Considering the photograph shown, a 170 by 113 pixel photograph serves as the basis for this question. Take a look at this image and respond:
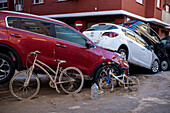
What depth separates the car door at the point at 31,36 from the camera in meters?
5.38

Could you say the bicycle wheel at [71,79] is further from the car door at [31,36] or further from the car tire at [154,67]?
the car tire at [154,67]

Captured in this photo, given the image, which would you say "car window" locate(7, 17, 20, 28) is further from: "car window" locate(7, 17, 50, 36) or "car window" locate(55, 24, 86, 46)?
"car window" locate(55, 24, 86, 46)

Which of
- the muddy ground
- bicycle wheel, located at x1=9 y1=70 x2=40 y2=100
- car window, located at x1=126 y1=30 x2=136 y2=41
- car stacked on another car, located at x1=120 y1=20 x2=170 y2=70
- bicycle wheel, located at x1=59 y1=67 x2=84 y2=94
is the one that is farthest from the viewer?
car stacked on another car, located at x1=120 y1=20 x2=170 y2=70

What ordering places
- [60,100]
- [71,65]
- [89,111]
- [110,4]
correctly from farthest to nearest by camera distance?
[110,4], [71,65], [60,100], [89,111]

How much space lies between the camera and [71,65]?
5.96 metres

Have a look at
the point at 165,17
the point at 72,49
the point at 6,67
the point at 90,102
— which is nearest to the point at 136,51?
the point at 72,49

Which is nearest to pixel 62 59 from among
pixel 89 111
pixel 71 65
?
pixel 71 65

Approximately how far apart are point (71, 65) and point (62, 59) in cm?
32

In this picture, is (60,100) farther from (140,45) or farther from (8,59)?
(140,45)

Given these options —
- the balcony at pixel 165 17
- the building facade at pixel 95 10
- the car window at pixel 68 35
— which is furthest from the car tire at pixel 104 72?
the balcony at pixel 165 17

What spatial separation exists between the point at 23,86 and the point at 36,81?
0.33m

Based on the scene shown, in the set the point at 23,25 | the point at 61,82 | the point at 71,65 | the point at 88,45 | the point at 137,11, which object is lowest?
the point at 61,82

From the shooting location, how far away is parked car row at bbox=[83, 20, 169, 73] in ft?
26.0

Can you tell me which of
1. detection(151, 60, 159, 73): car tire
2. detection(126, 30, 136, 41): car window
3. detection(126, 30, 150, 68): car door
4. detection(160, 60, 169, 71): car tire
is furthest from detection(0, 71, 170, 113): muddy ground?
detection(160, 60, 169, 71): car tire
